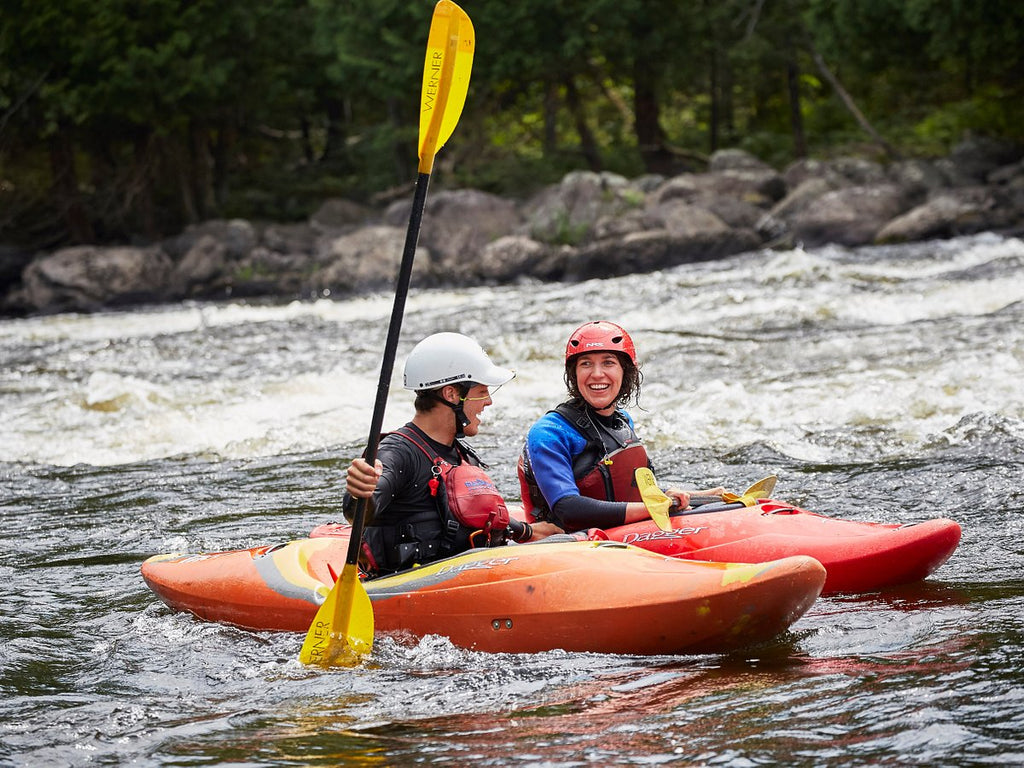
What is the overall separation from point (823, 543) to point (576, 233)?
49.2ft

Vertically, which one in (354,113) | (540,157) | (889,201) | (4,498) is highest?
(354,113)

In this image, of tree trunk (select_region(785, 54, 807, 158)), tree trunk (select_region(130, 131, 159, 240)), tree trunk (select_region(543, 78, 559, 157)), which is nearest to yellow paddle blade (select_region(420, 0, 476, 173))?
tree trunk (select_region(785, 54, 807, 158))

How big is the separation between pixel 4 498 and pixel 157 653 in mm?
2990

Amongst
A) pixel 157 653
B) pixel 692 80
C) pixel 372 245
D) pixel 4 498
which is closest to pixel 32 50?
pixel 372 245

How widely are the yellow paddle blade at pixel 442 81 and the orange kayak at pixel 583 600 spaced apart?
1308 mm

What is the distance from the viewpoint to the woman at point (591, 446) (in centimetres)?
424

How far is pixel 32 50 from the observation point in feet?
70.5

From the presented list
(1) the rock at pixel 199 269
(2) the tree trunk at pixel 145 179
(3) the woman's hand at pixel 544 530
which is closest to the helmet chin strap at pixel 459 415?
(3) the woman's hand at pixel 544 530

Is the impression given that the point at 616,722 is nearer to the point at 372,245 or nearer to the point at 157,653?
the point at 157,653

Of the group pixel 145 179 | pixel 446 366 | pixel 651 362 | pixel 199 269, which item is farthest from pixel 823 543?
pixel 145 179

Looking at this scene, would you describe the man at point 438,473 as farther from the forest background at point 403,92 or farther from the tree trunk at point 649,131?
the tree trunk at point 649,131

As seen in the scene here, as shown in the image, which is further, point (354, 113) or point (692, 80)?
point (354, 113)

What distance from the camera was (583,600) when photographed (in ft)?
12.0

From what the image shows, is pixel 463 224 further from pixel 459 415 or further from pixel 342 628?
pixel 342 628
